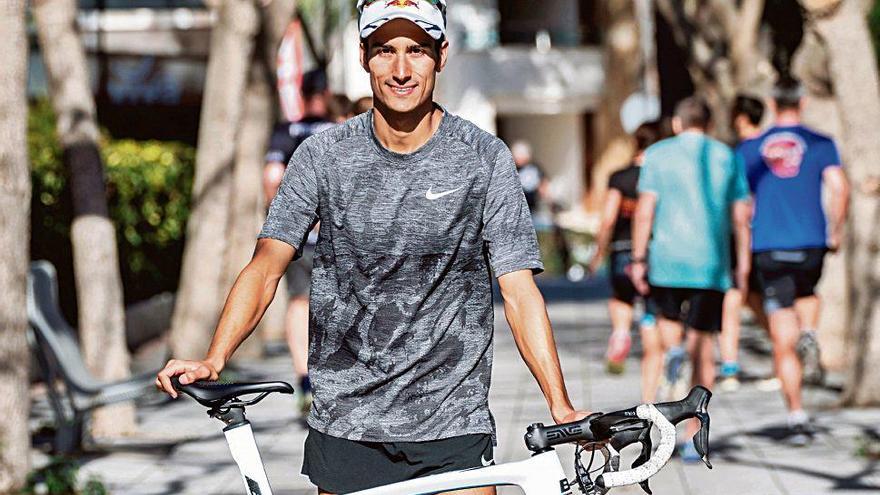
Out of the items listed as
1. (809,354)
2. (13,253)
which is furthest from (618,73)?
(13,253)

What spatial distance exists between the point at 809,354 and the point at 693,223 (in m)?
1.70

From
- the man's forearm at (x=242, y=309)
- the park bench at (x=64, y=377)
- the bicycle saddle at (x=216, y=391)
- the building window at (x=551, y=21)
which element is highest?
the building window at (x=551, y=21)

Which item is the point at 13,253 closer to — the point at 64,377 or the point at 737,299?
the point at 64,377

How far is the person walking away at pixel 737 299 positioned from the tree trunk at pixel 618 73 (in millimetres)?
24857

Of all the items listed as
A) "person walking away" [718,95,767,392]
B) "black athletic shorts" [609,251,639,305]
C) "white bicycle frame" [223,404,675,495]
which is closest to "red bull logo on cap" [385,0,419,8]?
"white bicycle frame" [223,404,675,495]

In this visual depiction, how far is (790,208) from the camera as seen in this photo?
31.3 feet

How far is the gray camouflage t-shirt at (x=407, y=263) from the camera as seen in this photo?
4.11m

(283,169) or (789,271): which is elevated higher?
(283,169)

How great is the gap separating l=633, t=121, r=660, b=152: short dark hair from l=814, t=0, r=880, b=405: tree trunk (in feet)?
4.31

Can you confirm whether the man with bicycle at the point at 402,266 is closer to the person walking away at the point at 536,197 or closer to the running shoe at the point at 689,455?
the running shoe at the point at 689,455

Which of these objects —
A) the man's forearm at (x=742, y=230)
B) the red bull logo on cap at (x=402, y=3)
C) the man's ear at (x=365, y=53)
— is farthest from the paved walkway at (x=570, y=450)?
the red bull logo on cap at (x=402, y=3)

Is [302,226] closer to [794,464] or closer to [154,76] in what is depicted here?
[794,464]

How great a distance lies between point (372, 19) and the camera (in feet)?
13.3

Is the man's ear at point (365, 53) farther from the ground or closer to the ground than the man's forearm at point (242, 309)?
farther from the ground
